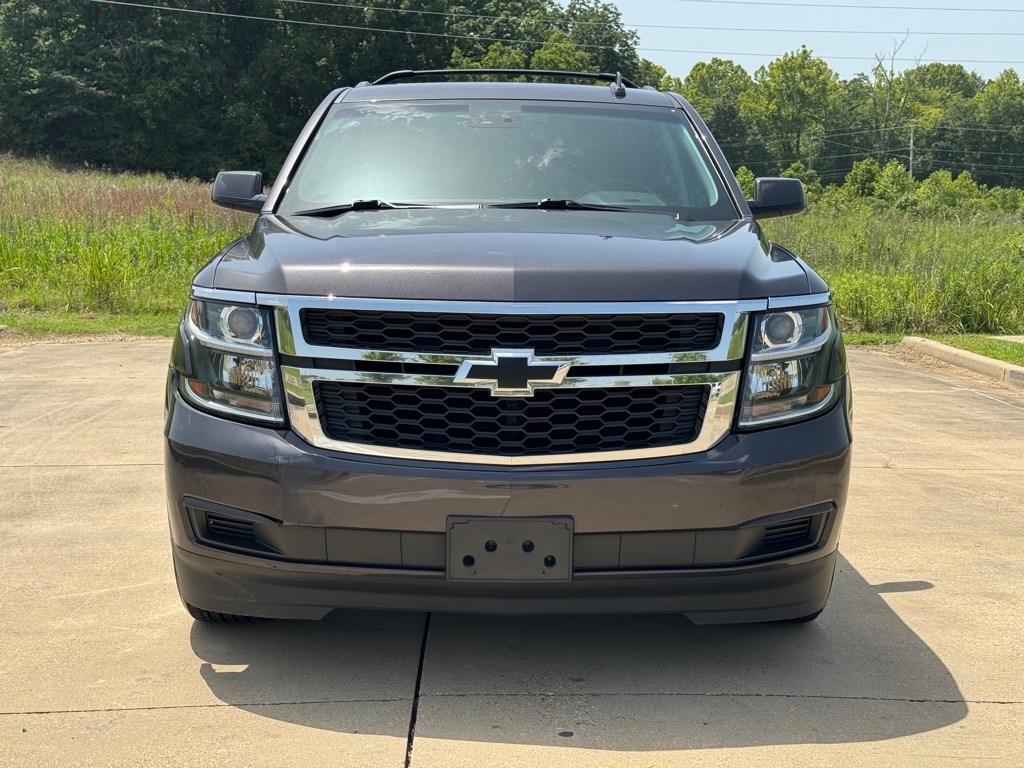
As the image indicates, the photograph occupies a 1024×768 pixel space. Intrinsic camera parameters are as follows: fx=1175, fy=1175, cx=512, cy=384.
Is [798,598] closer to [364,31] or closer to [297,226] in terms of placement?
[297,226]

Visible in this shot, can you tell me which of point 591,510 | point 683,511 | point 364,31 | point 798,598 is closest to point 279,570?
point 591,510

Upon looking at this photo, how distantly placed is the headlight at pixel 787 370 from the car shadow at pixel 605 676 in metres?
0.80

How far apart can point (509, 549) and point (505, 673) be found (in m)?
0.59

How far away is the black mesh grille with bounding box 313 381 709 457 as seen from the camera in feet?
9.93

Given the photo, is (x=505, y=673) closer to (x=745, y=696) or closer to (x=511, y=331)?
(x=745, y=696)

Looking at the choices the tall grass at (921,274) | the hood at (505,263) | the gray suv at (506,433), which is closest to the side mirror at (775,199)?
the hood at (505,263)

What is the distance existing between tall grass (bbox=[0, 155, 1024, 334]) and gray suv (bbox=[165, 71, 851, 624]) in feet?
32.2

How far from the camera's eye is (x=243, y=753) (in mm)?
2900

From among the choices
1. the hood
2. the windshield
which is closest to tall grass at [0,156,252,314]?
the windshield

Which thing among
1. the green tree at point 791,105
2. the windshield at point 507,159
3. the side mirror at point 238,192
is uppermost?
the windshield at point 507,159

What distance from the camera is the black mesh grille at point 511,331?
3.01 metres

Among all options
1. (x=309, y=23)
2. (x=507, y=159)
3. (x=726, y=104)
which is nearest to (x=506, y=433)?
(x=507, y=159)

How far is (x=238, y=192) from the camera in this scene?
449 centimetres

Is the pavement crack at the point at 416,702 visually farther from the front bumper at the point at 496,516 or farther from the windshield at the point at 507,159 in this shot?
the windshield at the point at 507,159
